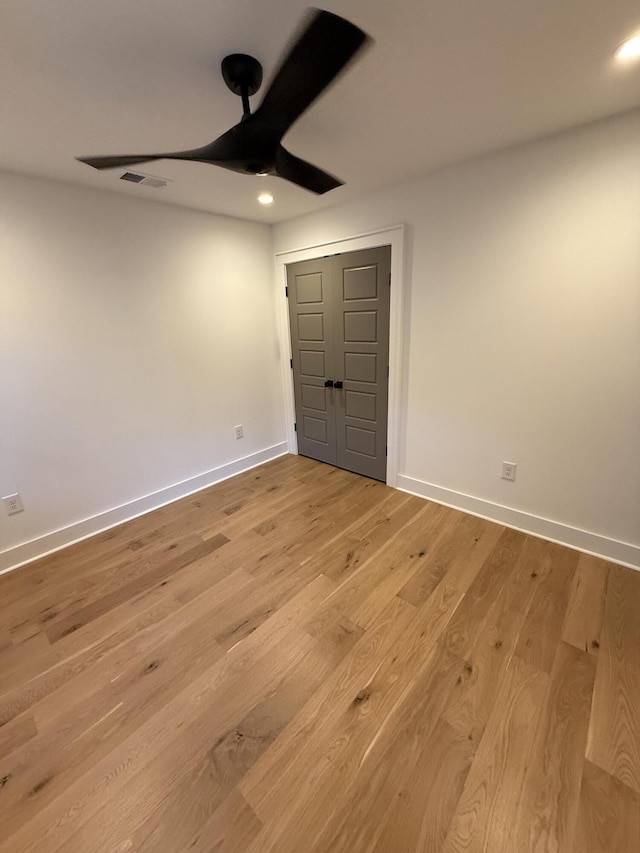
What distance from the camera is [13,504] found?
7.25ft

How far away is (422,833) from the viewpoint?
1.03 m

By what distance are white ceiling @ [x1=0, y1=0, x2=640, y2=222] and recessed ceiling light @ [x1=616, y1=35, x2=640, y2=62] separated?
1.4 inches

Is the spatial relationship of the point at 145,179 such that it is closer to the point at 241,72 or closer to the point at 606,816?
the point at 241,72

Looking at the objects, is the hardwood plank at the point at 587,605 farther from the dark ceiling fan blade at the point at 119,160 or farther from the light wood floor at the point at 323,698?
the dark ceiling fan blade at the point at 119,160

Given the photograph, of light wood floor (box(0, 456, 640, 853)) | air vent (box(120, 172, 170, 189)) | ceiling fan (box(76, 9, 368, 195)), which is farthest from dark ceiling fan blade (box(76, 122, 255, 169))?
light wood floor (box(0, 456, 640, 853))

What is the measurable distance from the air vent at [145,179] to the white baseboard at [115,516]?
2.22 metres

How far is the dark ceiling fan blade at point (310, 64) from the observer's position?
881 mm

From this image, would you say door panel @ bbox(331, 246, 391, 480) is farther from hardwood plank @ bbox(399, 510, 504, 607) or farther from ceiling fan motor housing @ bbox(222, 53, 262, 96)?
ceiling fan motor housing @ bbox(222, 53, 262, 96)

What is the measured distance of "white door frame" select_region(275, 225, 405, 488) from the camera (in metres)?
2.56

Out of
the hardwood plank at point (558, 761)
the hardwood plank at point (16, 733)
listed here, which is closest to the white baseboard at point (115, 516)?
the hardwood plank at point (16, 733)

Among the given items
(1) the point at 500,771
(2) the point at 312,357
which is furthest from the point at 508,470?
(2) the point at 312,357

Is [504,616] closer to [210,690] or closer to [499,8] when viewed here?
[210,690]

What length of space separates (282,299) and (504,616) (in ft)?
10.2

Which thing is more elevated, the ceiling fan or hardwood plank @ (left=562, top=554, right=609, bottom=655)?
the ceiling fan
